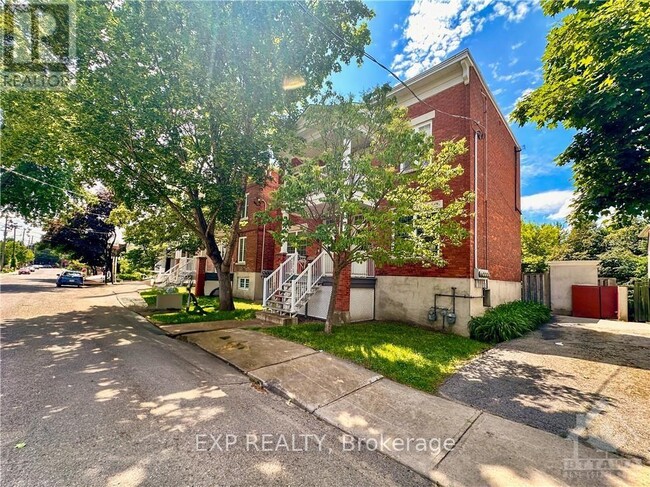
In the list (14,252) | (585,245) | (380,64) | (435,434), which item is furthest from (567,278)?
(14,252)

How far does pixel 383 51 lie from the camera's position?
907 centimetres

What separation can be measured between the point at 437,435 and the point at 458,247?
7.00 meters

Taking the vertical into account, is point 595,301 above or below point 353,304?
below

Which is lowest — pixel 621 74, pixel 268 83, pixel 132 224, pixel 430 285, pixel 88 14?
pixel 430 285

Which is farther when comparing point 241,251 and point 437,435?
point 241,251

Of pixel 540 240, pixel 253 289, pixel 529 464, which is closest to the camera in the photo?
pixel 529 464

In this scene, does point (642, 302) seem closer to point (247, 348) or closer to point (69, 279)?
point (247, 348)

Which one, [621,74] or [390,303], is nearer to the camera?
[621,74]

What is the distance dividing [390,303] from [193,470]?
8.87 metres

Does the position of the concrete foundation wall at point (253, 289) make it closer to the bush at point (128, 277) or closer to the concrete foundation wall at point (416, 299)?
the concrete foundation wall at point (416, 299)

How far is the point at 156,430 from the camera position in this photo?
328 centimetres

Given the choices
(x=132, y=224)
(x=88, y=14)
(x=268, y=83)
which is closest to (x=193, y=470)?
(x=268, y=83)

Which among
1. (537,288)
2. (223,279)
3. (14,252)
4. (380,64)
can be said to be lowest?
(537,288)

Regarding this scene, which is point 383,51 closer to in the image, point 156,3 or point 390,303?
point 156,3
